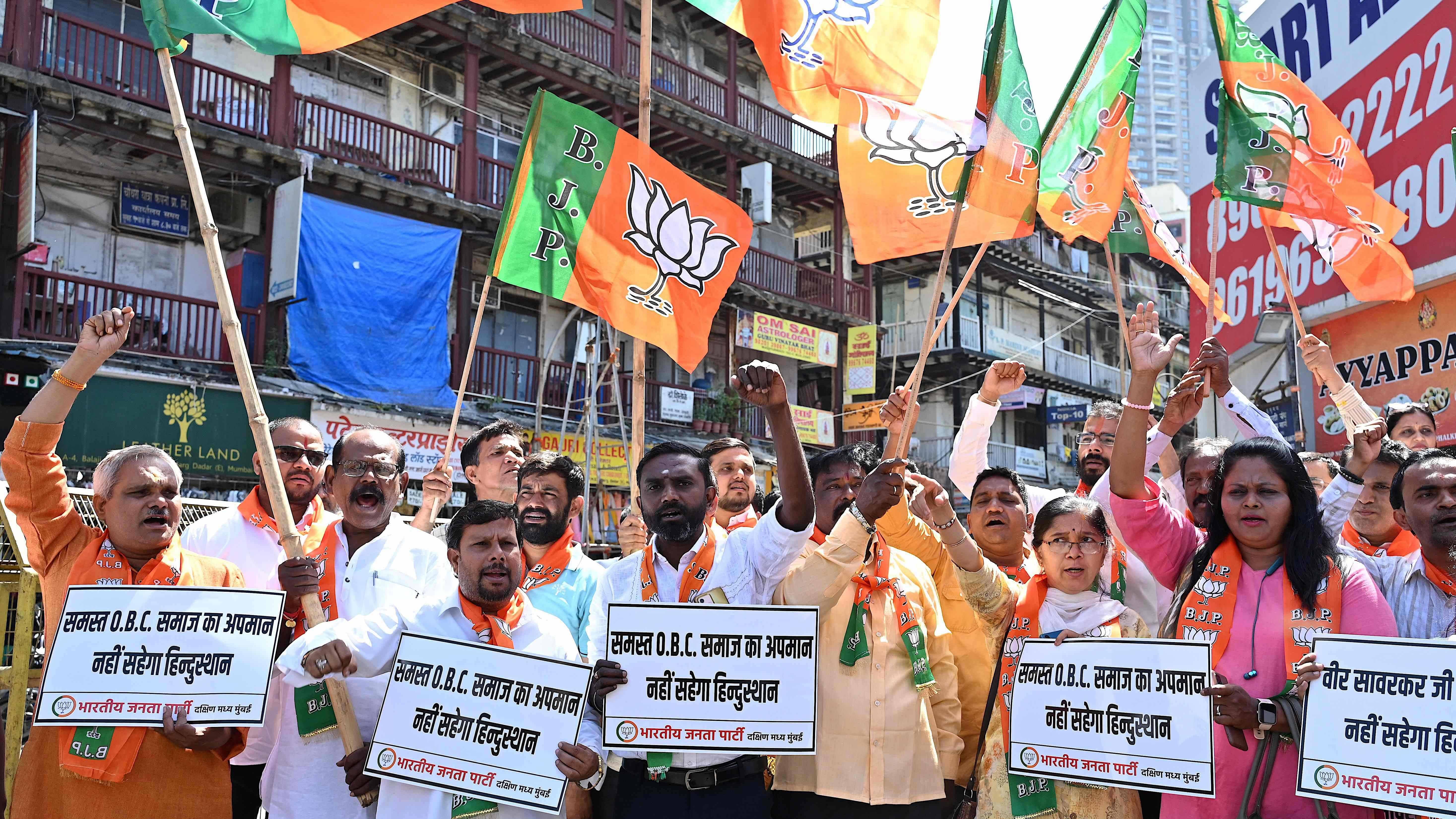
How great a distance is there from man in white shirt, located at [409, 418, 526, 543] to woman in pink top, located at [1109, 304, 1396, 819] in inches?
118

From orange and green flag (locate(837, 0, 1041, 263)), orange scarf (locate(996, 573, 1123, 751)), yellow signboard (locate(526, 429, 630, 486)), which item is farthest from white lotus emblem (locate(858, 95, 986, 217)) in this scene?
yellow signboard (locate(526, 429, 630, 486))

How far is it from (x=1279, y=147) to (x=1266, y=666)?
4.62 metres

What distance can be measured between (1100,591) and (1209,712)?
73 cm

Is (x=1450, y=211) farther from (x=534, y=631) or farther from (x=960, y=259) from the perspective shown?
(x=960, y=259)

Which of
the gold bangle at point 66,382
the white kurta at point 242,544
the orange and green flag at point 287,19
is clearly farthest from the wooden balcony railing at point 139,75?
the gold bangle at point 66,382

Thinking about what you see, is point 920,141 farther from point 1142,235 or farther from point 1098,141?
point 1142,235

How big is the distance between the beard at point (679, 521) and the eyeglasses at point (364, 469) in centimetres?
110

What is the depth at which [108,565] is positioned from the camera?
12.1ft

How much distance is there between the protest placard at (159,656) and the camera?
11.3 ft

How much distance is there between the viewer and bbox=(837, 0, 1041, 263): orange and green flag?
500 centimetres

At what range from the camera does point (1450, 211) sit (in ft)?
33.3

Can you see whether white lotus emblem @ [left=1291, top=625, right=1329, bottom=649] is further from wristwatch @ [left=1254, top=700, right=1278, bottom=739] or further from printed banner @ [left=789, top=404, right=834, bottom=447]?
printed banner @ [left=789, top=404, right=834, bottom=447]

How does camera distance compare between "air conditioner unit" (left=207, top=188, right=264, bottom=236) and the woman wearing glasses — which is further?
"air conditioner unit" (left=207, top=188, right=264, bottom=236)

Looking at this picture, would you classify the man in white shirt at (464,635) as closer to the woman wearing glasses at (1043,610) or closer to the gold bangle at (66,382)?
the gold bangle at (66,382)
